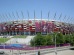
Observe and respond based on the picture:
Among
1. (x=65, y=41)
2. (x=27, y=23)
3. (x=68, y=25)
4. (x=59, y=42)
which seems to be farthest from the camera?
(x=68, y=25)

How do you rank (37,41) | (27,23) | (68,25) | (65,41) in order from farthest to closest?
(68,25)
(27,23)
(65,41)
(37,41)

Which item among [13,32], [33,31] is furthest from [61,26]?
[13,32]

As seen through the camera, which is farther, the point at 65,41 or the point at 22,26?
the point at 22,26

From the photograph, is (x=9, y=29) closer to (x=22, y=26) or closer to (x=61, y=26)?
(x=22, y=26)

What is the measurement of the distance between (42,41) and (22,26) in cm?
7443

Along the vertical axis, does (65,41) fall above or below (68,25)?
below

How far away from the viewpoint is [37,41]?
8500 cm

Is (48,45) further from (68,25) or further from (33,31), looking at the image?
(68,25)

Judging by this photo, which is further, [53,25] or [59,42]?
[53,25]

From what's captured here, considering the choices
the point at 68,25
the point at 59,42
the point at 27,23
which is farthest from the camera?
the point at 68,25

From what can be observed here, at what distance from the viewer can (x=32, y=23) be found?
157250 millimetres

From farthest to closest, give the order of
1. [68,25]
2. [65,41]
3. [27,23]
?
[68,25], [27,23], [65,41]

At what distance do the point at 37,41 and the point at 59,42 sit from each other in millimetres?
14599

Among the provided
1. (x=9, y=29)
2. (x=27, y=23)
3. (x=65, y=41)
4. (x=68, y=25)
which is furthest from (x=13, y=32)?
(x=65, y=41)
